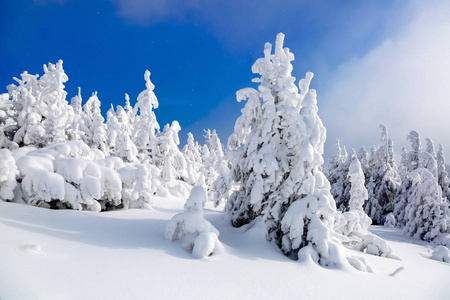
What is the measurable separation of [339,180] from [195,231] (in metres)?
35.1

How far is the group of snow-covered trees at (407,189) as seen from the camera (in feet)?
78.6

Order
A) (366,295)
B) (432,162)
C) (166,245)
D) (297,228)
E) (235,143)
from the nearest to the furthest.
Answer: (366,295) → (166,245) → (297,228) → (235,143) → (432,162)

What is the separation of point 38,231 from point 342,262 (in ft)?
30.9

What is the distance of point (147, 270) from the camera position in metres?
6.32

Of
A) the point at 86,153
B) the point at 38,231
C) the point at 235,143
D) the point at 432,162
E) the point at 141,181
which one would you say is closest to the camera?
the point at 38,231

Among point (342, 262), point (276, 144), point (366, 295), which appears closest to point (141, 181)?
point (276, 144)

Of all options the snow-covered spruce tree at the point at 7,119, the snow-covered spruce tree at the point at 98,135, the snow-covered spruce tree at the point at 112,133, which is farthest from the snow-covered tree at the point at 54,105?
the snow-covered spruce tree at the point at 112,133

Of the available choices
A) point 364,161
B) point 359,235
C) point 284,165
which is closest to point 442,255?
point 359,235

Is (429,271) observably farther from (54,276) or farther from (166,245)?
(54,276)

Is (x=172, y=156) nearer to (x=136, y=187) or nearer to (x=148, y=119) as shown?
(x=148, y=119)

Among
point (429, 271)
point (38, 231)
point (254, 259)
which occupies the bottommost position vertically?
point (429, 271)

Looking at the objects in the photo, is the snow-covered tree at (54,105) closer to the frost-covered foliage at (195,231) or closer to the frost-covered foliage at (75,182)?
the frost-covered foliage at (75,182)

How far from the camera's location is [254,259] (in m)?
8.32

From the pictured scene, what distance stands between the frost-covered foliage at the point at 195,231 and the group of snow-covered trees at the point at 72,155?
200 inches
